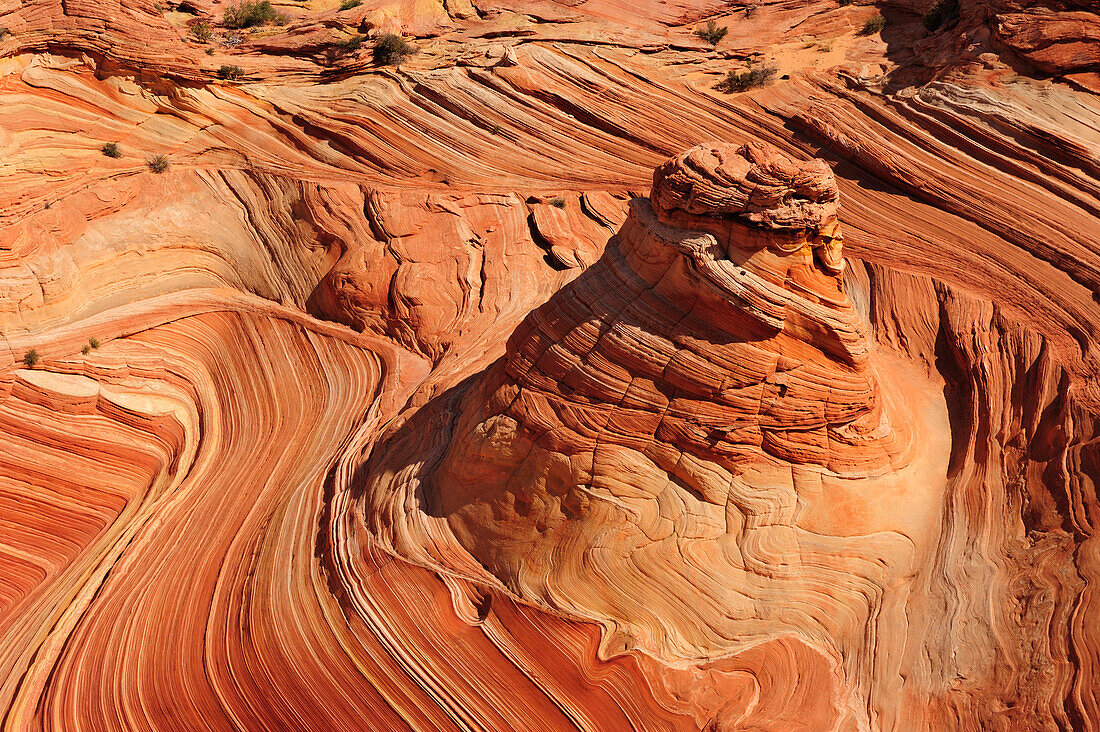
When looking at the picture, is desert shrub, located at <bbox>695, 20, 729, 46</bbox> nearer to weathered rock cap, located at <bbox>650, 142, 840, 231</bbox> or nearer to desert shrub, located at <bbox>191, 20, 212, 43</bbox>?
weathered rock cap, located at <bbox>650, 142, 840, 231</bbox>

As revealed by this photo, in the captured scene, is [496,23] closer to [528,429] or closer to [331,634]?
[528,429]

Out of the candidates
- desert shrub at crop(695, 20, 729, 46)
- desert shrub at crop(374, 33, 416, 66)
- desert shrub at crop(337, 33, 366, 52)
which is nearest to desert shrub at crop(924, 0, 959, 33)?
desert shrub at crop(695, 20, 729, 46)

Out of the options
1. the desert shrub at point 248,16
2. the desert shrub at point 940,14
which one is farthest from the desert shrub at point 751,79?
the desert shrub at point 248,16

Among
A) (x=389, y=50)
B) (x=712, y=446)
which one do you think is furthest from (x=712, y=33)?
(x=712, y=446)

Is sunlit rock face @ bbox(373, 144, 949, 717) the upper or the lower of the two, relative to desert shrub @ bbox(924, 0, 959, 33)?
lower

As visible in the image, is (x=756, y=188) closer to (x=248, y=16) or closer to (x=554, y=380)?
(x=554, y=380)
